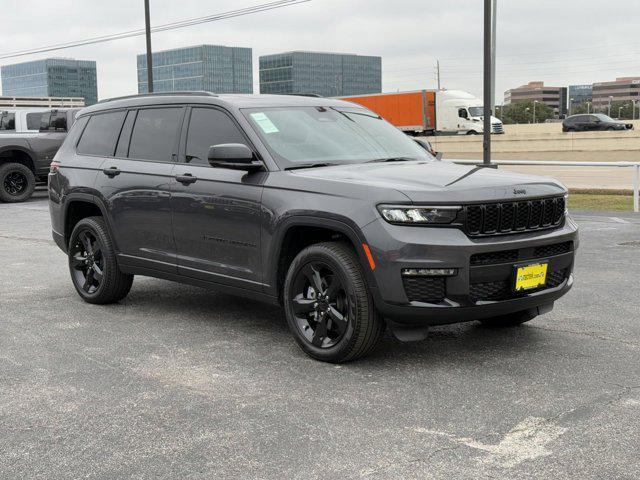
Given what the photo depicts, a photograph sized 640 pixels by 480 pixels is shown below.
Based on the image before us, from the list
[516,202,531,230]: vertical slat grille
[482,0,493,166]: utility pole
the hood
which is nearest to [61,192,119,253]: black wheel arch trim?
the hood

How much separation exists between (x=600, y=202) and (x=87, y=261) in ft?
41.5

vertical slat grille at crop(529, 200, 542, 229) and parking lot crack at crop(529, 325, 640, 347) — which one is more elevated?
vertical slat grille at crop(529, 200, 542, 229)

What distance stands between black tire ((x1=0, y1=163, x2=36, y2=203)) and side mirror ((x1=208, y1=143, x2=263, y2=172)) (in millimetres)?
15428

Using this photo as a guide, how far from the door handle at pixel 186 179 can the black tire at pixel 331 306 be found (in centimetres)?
123

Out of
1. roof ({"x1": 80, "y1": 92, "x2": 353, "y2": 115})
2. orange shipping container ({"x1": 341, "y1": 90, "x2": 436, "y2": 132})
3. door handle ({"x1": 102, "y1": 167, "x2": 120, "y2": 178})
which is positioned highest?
orange shipping container ({"x1": 341, "y1": 90, "x2": 436, "y2": 132})

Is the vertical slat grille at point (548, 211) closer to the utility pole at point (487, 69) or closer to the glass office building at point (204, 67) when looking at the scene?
the utility pole at point (487, 69)

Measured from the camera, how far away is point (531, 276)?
5078mm

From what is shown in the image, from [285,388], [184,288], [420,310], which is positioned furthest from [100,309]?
[420,310]

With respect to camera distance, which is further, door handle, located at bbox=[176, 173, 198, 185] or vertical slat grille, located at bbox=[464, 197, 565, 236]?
door handle, located at bbox=[176, 173, 198, 185]

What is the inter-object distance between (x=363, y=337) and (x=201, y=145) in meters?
2.16

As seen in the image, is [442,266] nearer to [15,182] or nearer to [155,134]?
[155,134]

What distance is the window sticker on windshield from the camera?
19.2ft

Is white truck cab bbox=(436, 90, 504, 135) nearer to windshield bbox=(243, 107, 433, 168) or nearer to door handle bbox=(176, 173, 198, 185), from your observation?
windshield bbox=(243, 107, 433, 168)

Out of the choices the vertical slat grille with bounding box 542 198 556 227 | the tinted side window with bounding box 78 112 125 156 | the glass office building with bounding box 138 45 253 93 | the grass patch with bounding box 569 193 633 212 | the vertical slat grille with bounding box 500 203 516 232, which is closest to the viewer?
the vertical slat grille with bounding box 500 203 516 232
